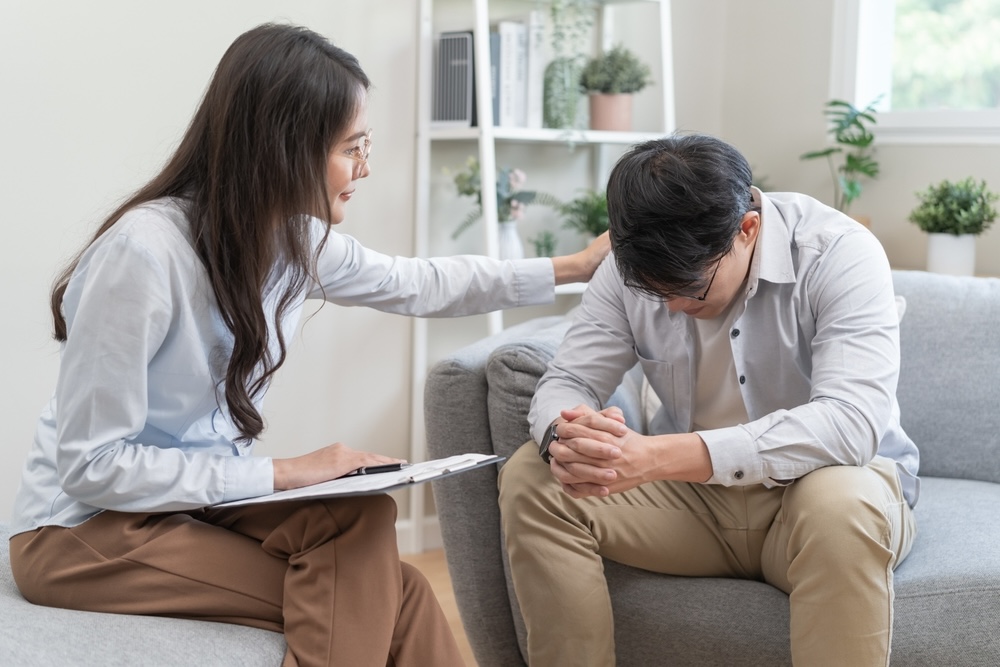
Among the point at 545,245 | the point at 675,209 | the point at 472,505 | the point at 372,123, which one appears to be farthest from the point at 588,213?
the point at 675,209

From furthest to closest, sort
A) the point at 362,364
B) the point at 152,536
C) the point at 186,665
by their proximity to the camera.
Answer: the point at 362,364, the point at 152,536, the point at 186,665

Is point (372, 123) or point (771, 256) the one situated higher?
point (372, 123)

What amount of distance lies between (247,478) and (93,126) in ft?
4.16

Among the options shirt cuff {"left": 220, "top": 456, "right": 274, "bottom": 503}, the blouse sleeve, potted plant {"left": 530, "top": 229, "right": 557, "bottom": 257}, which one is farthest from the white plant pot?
shirt cuff {"left": 220, "top": 456, "right": 274, "bottom": 503}

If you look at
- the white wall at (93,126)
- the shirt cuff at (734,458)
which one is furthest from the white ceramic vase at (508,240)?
the shirt cuff at (734,458)

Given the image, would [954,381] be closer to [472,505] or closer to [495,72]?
[472,505]

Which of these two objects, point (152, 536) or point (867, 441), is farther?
point (867, 441)

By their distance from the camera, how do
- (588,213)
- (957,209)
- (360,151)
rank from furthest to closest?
(588,213)
(957,209)
(360,151)

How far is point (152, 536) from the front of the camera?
4.30 ft

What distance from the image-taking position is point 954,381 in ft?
6.77

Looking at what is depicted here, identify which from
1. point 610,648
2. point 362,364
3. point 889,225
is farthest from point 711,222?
point 889,225

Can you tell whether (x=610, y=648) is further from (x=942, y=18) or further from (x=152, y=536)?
(x=942, y=18)

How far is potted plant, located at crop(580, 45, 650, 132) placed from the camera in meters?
2.87

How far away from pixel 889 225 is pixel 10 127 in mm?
2310
